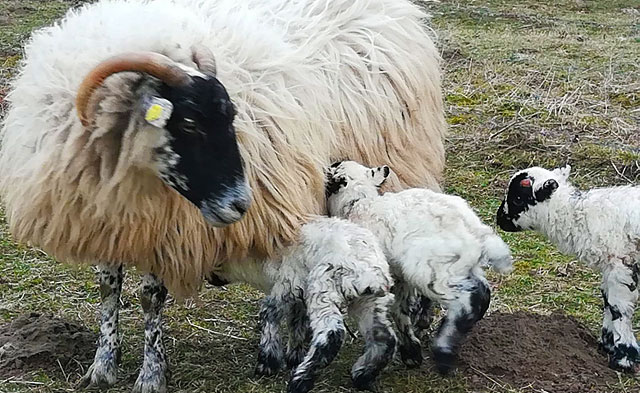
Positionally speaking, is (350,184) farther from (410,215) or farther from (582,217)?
(582,217)

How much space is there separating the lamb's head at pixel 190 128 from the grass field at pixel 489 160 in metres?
1.01

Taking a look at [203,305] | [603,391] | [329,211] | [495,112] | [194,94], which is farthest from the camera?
[495,112]

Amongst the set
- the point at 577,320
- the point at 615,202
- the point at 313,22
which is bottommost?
the point at 577,320

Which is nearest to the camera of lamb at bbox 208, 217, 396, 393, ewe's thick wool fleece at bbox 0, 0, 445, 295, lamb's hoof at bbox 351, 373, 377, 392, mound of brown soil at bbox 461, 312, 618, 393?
lamb at bbox 208, 217, 396, 393

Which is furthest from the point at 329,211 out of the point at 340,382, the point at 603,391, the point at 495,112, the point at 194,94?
the point at 495,112

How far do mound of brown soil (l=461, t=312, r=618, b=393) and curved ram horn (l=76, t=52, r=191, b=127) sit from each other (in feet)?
6.28

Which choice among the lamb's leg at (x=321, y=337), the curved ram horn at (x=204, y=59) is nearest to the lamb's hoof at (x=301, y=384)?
the lamb's leg at (x=321, y=337)

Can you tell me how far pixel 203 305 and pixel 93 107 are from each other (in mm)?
1839

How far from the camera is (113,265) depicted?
15.0 feet

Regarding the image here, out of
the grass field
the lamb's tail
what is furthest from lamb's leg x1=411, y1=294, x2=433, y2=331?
the lamb's tail

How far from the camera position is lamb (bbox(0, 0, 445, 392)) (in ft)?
12.9

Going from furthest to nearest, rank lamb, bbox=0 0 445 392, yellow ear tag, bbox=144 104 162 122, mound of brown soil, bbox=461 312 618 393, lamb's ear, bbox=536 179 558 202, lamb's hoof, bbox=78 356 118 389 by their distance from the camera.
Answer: lamb's ear, bbox=536 179 558 202, lamb's hoof, bbox=78 356 118 389, mound of brown soil, bbox=461 312 618 393, lamb, bbox=0 0 445 392, yellow ear tag, bbox=144 104 162 122

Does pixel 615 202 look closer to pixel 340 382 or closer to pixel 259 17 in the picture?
pixel 340 382

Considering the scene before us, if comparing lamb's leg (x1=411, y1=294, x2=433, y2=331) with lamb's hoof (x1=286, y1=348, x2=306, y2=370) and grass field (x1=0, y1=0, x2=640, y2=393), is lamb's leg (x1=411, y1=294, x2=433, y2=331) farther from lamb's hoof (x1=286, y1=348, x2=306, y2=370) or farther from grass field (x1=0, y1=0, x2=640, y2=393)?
lamb's hoof (x1=286, y1=348, x2=306, y2=370)
